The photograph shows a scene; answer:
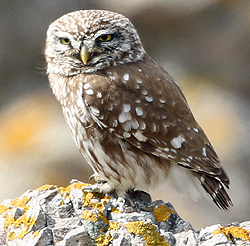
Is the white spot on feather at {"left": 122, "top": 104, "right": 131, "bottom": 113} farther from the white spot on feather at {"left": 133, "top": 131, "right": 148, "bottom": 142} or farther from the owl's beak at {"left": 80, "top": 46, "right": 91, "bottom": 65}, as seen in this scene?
the owl's beak at {"left": 80, "top": 46, "right": 91, "bottom": 65}

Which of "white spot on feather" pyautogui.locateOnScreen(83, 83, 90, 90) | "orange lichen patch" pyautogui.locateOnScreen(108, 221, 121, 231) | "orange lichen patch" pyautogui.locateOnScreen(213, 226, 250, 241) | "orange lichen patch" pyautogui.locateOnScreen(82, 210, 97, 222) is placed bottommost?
"orange lichen patch" pyautogui.locateOnScreen(213, 226, 250, 241)

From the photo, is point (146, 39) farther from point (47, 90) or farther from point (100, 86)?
point (100, 86)

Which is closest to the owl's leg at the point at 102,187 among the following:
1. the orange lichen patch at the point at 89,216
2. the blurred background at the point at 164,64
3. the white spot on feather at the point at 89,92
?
the orange lichen patch at the point at 89,216

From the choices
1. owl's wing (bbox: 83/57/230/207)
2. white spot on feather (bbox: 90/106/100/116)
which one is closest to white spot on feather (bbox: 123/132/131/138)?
owl's wing (bbox: 83/57/230/207)

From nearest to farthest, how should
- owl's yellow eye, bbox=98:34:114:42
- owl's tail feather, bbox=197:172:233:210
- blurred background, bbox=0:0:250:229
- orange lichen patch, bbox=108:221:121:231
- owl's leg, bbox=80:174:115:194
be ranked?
orange lichen patch, bbox=108:221:121:231 < owl's leg, bbox=80:174:115:194 < owl's yellow eye, bbox=98:34:114:42 < owl's tail feather, bbox=197:172:233:210 < blurred background, bbox=0:0:250:229

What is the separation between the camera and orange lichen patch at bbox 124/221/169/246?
3756mm

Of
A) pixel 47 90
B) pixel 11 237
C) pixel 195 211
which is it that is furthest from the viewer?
pixel 47 90

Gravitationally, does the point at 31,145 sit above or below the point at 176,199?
above

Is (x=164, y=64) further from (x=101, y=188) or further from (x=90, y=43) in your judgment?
(x=101, y=188)

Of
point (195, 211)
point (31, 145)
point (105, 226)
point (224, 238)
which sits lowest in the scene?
point (195, 211)

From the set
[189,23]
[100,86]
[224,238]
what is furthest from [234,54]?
[224,238]

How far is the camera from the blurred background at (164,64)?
838 centimetres

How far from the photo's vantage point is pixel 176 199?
7562 mm

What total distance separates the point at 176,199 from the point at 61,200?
3571 mm
